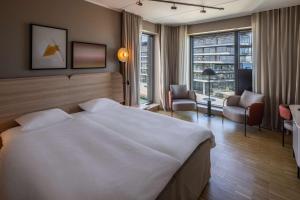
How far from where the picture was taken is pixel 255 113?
390 centimetres

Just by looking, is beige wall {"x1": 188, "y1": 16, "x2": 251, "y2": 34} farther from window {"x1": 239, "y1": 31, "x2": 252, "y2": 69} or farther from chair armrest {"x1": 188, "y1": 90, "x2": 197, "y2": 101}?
chair armrest {"x1": 188, "y1": 90, "x2": 197, "y2": 101}

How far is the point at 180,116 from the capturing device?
212 inches

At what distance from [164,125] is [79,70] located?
6.81 feet

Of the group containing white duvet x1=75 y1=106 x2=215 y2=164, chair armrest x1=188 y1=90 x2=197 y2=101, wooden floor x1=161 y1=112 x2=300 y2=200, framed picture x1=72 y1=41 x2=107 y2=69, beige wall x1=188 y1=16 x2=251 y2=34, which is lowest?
wooden floor x1=161 y1=112 x2=300 y2=200

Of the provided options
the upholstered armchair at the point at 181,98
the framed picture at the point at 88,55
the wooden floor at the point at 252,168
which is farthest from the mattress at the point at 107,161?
the upholstered armchair at the point at 181,98

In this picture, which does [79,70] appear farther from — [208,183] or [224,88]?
[224,88]

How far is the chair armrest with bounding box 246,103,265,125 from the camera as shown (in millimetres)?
3859

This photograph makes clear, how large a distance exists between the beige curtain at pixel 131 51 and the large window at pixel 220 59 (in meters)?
2.10

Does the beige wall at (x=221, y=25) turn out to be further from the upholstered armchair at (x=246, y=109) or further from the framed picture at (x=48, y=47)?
the framed picture at (x=48, y=47)

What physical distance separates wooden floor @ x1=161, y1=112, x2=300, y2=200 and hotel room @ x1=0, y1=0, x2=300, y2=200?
0.8 inches

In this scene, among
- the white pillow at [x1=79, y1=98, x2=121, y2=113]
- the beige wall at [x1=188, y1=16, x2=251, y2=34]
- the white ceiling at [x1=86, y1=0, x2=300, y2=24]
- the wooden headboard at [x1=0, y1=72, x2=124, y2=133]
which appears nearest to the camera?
the wooden headboard at [x1=0, y1=72, x2=124, y2=133]

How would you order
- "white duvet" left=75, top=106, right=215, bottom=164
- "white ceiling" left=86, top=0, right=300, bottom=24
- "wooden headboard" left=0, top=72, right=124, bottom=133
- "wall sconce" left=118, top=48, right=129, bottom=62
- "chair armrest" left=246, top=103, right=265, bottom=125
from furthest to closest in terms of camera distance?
"wall sconce" left=118, top=48, right=129, bottom=62 → "chair armrest" left=246, top=103, right=265, bottom=125 → "white ceiling" left=86, top=0, right=300, bottom=24 → "wooden headboard" left=0, top=72, right=124, bottom=133 → "white duvet" left=75, top=106, right=215, bottom=164

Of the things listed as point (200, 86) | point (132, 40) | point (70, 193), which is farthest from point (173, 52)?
point (70, 193)

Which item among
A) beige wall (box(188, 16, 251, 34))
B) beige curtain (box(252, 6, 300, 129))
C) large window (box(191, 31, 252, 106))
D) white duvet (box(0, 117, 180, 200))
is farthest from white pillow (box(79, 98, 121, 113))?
beige wall (box(188, 16, 251, 34))
